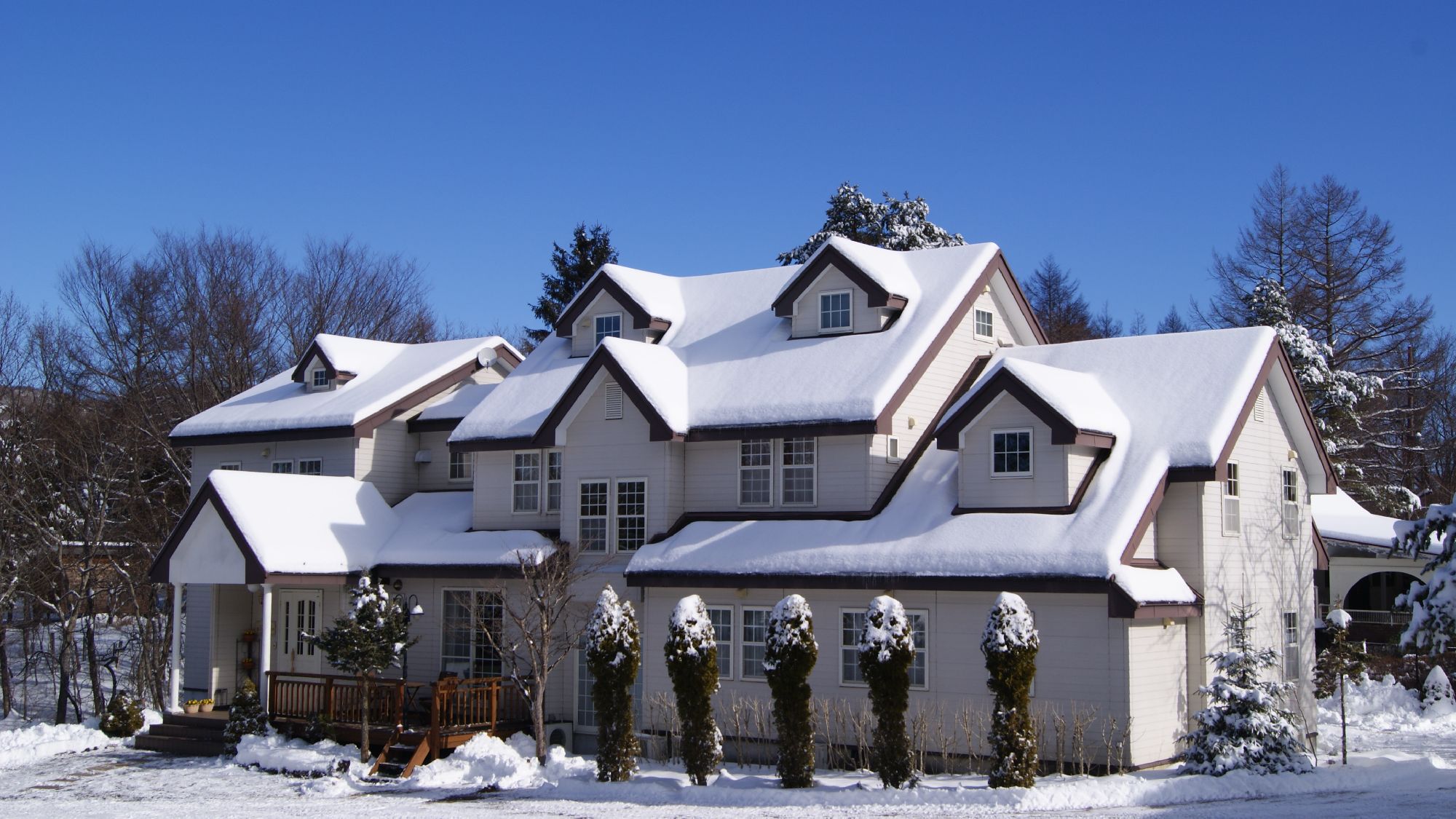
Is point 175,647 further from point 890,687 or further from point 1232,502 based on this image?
point 1232,502

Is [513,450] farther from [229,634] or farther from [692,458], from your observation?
[229,634]

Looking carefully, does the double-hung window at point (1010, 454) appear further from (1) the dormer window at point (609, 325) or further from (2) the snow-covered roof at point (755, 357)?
(1) the dormer window at point (609, 325)

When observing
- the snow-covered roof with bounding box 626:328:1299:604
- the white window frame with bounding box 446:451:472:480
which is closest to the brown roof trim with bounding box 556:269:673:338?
the white window frame with bounding box 446:451:472:480

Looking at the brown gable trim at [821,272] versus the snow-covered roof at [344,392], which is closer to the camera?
the brown gable trim at [821,272]

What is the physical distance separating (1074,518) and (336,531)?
47.0 ft

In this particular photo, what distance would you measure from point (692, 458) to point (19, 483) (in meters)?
20.3

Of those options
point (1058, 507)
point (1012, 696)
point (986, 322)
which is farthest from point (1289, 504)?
point (1012, 696)

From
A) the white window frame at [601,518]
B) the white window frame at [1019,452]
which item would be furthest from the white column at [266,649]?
the white window frame at [1019,452]

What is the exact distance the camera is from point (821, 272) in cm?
2588

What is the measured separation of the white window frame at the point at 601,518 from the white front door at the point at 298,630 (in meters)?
5.92

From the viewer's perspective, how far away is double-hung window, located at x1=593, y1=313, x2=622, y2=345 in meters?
28.2

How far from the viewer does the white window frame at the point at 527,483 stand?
26.5 metres

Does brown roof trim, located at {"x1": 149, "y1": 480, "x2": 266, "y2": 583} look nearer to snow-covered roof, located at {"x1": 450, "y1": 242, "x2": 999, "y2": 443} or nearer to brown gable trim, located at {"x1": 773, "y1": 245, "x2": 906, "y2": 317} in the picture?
snow-covered roof, located at {"x1": 450, "y1": 242, "x2": 999, "y2": 443}

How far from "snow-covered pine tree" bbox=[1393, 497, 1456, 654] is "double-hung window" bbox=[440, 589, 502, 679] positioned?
15.4 metres
